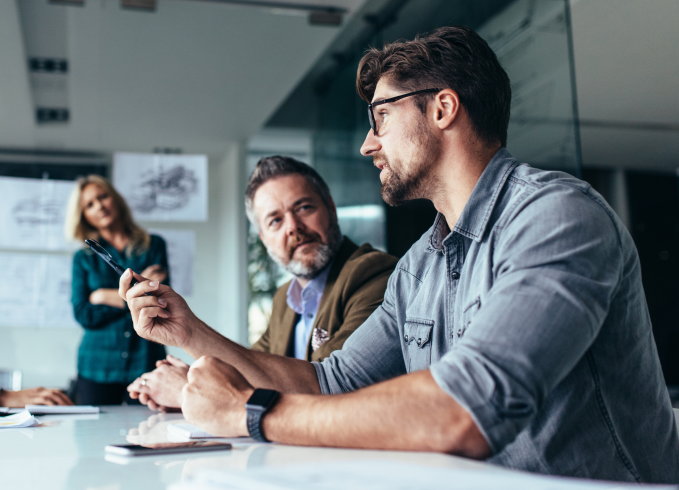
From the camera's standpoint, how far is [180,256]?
354 cm

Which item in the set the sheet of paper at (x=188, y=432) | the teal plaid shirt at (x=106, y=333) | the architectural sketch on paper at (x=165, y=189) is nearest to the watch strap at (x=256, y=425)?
the sheet of paper at (x=188, y=432)

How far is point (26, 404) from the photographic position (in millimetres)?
1720

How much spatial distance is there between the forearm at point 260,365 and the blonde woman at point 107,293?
180 cm

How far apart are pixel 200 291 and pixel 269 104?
1.30 meters

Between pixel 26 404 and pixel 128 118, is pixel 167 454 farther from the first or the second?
pixel 128 118

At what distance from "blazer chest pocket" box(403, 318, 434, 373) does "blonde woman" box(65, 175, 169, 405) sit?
2100 millimetres

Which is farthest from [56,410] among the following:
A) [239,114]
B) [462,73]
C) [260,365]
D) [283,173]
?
[239,114]

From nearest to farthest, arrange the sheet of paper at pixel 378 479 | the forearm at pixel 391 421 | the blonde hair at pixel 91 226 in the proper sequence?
the sheet of paper at pixel 378 479, the forearm at pixel 391 421, the blonde hair at pixel 91 226

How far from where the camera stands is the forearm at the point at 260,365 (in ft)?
4.39

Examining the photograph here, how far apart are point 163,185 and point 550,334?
3127 millimetres

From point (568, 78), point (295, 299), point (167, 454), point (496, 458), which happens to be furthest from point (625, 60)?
point (167, 454)

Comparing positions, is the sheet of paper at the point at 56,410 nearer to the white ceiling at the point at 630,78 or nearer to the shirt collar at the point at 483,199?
the shirt collar at the point at 483,199

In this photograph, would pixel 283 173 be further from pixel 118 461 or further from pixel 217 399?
pixel 118 461

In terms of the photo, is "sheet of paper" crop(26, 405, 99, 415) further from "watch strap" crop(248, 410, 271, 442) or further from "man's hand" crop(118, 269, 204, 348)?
"watch strap" crop(248, 410, 271, 442)
